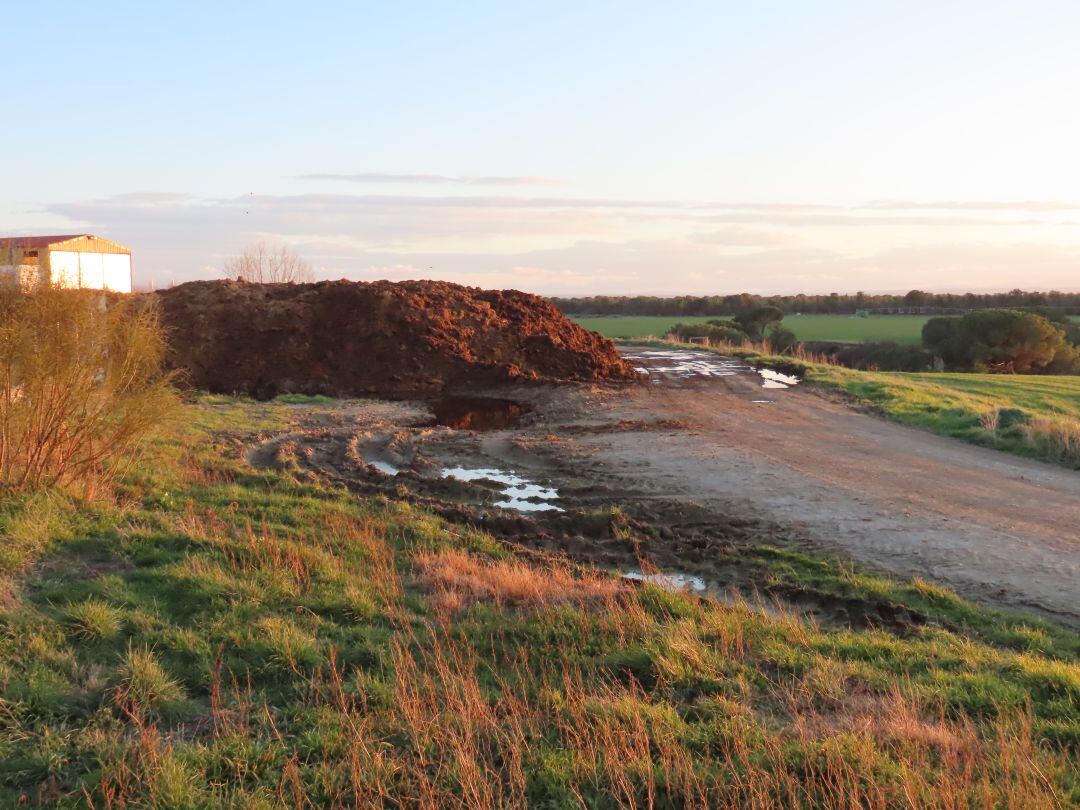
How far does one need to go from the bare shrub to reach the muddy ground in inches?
139

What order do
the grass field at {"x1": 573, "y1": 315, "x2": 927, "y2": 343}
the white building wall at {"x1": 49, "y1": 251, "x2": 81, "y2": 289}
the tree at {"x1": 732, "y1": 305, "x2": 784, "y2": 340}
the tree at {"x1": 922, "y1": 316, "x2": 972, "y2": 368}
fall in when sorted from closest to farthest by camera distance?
the white building wall at {"x1": 49, "y1": 251, "x2": 81, "y2": 289} → the tree at {"x1": 922, "y1": 316, "x2": 972, "y2": 368} → the tree at {"x1": 732, "y1": 305, "x2": 784, "y2": 340} → the grass field at {"x1": 573, "y1": 315, "x2": 927, "y2": 343}

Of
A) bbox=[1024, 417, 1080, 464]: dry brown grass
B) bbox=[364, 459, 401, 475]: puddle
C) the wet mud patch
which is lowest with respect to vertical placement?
bbox=[364, 459, 401, 475]: puddle

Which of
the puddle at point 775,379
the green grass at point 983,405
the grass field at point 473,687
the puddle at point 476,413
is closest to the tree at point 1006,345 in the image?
the green grass at point 983,405

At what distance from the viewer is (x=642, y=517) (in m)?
11.3

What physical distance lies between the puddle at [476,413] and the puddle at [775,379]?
8.77 m

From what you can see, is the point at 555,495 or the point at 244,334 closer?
the point at 555,495

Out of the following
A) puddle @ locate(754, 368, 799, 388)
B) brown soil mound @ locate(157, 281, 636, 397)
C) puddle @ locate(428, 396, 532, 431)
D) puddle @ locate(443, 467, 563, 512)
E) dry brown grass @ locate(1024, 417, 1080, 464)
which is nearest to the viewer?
puddle @ locate(443, 467, 563, 512)

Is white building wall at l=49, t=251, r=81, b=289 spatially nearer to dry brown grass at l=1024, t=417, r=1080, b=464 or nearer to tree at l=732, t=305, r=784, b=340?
dry brown grass at l=1024, t=417, r=1080, b=464

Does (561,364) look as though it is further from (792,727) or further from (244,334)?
(792,727)

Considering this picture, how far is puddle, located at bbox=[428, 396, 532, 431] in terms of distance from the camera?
2027 centimetres

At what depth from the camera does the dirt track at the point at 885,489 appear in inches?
360

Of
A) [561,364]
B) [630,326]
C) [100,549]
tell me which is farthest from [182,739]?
[630,326]

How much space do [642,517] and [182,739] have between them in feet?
24.2

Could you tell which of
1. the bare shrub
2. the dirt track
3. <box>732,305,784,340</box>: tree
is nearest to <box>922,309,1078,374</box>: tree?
<box>732,305,784,340</box>: tree
